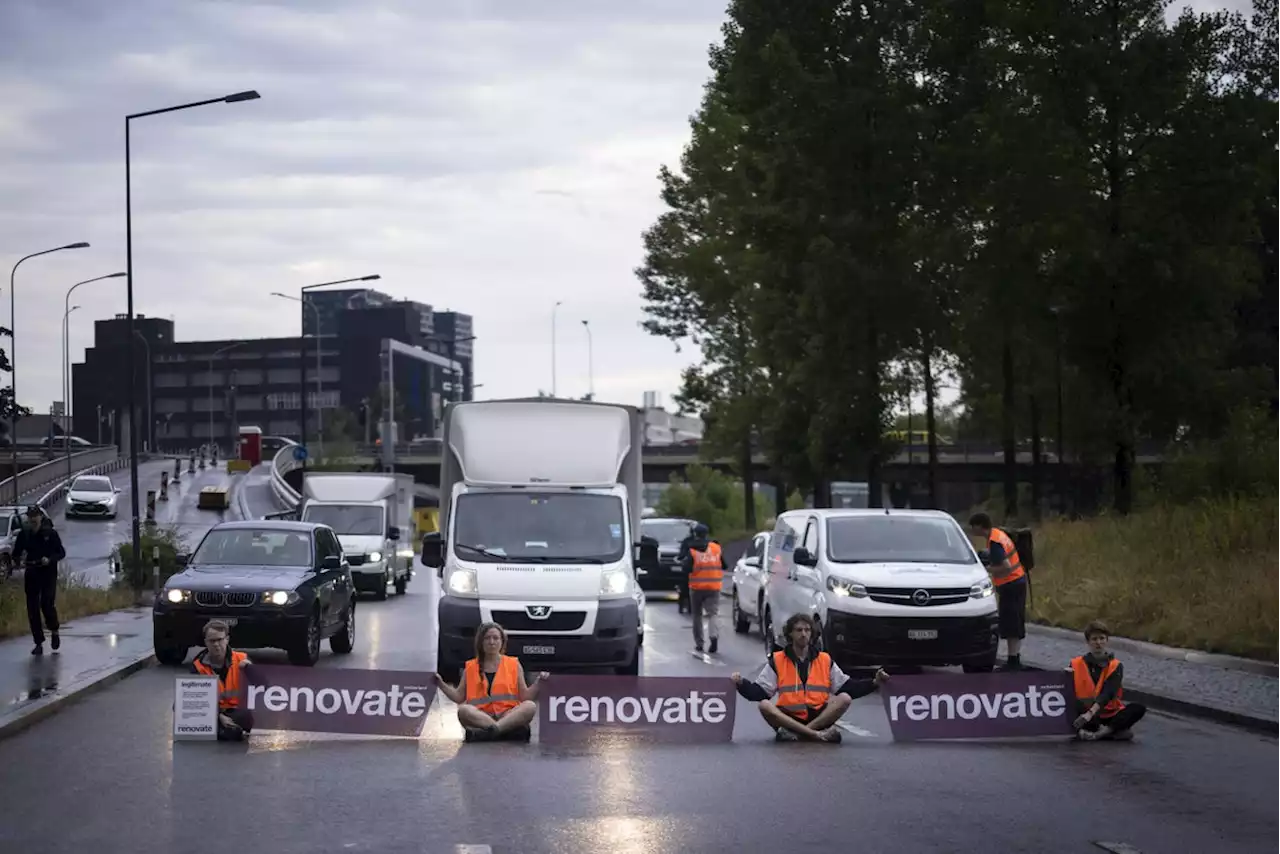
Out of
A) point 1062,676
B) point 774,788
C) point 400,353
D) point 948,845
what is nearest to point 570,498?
point 1062,676

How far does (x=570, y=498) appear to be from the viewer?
20.3 metres

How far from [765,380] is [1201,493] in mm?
19092

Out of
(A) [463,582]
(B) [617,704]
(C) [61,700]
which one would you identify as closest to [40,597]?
(C) [61,700]

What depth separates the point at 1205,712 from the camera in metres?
16.3

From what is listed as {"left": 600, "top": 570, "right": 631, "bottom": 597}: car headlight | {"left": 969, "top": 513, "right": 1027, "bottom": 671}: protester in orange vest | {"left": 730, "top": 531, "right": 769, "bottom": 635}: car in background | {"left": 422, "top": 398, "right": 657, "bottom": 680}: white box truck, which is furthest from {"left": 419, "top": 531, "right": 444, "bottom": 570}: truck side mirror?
{"left": 730, "top": 531, "right": 769, "bottom": 635}: car in background

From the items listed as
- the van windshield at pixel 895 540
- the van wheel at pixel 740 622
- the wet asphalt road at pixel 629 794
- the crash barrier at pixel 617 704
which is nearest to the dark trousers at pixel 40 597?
the wet asphalt road at pixel 629 794

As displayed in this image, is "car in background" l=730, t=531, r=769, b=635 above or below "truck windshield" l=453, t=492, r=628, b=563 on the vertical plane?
below

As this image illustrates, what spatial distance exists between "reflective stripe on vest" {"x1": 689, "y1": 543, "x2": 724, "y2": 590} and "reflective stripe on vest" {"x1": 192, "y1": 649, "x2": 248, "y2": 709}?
34.5ft

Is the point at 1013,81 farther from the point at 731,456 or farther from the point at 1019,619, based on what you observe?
the point at 1019,619

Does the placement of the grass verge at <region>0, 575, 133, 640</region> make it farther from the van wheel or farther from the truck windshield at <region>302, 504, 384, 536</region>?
the van wheel

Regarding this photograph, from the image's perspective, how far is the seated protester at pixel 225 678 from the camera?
1432 cm

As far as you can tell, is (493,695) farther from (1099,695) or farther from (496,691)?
(1099,695)

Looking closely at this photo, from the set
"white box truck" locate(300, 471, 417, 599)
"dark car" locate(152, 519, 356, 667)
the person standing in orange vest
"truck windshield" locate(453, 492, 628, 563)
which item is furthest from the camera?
"white box truck" locate(300, 471, 417, 599)

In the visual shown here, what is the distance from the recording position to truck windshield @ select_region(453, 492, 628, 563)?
19.8 meters
